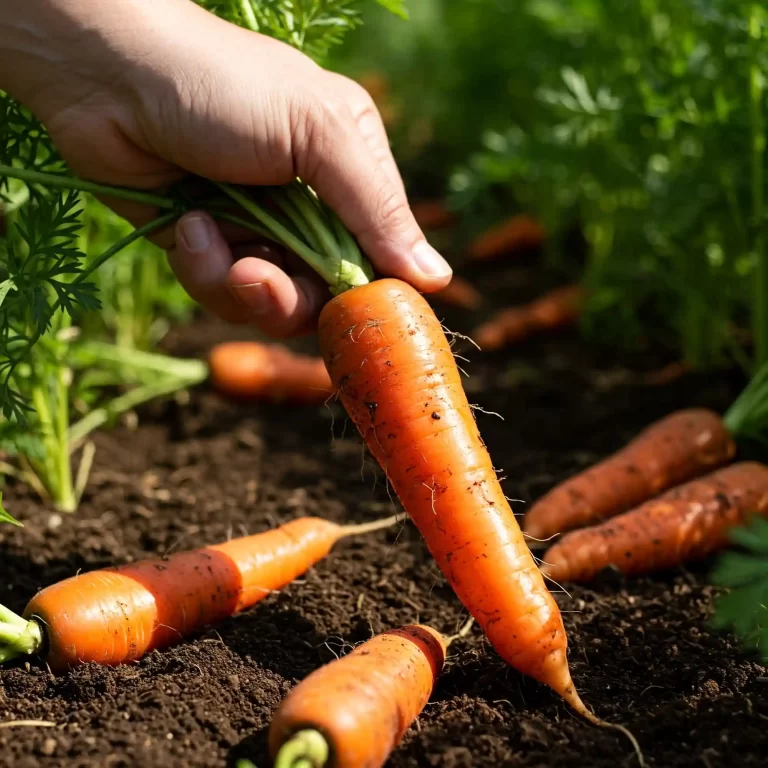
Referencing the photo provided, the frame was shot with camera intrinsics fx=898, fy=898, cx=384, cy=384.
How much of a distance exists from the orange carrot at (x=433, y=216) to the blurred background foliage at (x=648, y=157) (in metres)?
0.35

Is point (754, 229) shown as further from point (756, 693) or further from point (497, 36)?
point (497, 36)

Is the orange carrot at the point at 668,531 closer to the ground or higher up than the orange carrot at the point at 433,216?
higher up

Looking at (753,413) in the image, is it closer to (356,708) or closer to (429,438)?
(429,438)

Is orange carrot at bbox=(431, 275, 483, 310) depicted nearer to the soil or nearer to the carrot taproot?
the soil

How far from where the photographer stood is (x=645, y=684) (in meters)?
2.31

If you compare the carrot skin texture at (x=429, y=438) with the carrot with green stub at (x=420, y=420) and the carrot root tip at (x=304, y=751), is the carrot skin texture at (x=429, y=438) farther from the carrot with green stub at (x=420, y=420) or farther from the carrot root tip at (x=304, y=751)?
the carrot root tip at (x=304, y=751)

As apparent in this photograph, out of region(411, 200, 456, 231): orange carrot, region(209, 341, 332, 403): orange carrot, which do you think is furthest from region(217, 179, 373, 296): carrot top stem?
region(411, 200, 456, 231): orange carrot

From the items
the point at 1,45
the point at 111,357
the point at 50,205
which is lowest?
the point at 111,357

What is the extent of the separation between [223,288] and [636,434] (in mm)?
1966

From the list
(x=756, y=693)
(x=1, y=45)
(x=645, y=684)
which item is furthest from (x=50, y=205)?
(x=756, y=693)

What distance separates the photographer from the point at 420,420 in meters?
2.53

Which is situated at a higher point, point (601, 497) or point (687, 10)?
point (687, 10)

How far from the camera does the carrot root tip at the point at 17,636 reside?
2285 millimetres

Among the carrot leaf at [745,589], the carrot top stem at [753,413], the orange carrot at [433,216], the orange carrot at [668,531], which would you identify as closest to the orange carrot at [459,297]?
the orange carrot at [433,216]
